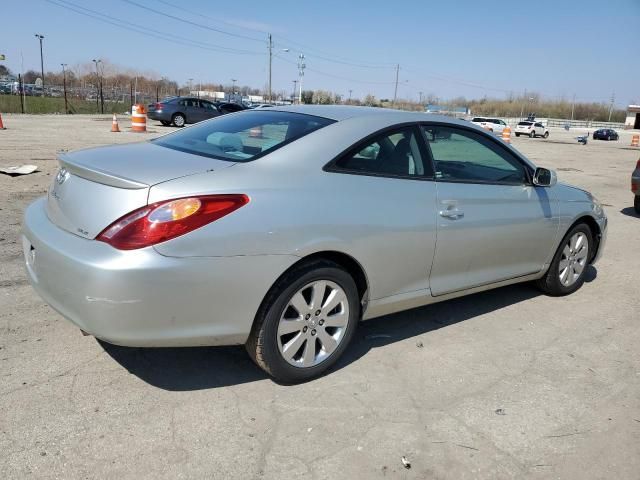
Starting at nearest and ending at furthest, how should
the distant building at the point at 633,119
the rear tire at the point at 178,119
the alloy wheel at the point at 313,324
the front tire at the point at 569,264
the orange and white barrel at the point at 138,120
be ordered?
1. the alloy wheel at the point at 313,324
2. the front tire at the point at 569,264
3. the orange and white barrel at the point at 138,120
4. the rear tire at the point at 178,119
5. the distant building at the point at 633,119

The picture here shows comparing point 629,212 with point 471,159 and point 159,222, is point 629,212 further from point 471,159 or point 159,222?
point 159,222

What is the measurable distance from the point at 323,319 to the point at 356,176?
0.87m

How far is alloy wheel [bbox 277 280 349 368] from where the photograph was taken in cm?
305

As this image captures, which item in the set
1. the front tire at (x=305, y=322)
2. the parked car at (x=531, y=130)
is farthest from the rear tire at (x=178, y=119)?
the parked car at (x=531, y=130)

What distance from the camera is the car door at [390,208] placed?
319 cm

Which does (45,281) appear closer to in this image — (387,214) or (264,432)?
(264,432)

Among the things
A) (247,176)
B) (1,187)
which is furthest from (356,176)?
(1,187)

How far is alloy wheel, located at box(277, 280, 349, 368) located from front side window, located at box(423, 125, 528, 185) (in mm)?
1273

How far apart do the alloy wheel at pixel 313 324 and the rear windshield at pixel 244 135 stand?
85cm

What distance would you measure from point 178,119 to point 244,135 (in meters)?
24.7

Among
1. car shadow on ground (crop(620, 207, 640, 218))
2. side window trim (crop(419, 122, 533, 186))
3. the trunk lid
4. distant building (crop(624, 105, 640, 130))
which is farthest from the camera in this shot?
distant building (crop(624, 105, 640, 130))

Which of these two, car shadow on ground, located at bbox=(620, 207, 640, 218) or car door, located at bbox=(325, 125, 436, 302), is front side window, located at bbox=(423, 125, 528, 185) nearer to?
car door, located at bbox=(325, 125, 436, 302)

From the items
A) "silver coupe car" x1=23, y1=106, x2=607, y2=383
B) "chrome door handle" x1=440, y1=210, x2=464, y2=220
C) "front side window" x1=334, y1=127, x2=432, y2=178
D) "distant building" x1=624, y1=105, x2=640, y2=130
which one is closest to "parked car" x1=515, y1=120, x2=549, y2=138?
"distant building" x1=624, y1=105, x2=640, y2=130

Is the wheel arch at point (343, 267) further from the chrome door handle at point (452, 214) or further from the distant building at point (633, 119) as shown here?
the distant building at point (633, 119)
